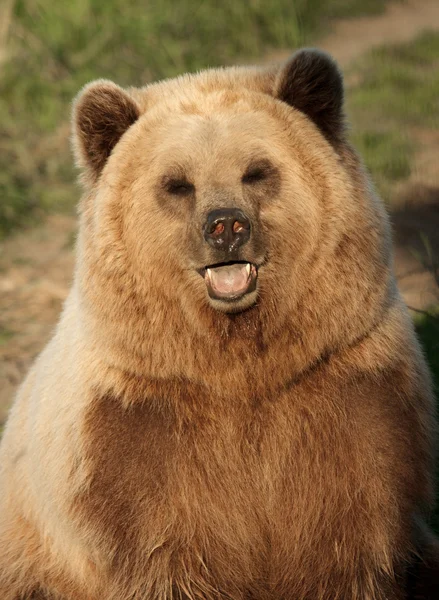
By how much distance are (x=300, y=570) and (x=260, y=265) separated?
1049 millimetres

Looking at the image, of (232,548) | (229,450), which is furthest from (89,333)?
(232,548)

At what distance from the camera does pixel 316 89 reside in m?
3.55

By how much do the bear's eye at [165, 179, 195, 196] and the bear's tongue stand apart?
0.95ft

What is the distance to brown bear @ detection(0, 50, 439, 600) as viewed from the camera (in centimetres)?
340

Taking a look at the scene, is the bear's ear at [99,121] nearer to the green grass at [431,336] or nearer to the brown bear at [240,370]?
the brown bear at [240,370]

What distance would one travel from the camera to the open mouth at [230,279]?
3.31 meters

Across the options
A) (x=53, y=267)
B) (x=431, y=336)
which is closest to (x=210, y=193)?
(x=431, y=336)

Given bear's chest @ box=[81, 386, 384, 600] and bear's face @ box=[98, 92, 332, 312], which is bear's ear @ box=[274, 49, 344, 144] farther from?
bear's chest @ box=[81, 386, 384, 600]

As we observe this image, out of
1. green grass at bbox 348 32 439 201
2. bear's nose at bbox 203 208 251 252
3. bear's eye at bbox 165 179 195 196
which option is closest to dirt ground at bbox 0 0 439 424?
green grass at bbox 348 32 439 201

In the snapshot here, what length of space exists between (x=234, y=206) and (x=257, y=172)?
0.70 feet

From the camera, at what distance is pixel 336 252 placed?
3.43 metres

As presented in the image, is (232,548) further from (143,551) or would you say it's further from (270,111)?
(270,111)

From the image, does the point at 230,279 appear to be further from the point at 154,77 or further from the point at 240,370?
the point at 154,77

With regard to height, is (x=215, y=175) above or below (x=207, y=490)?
above
